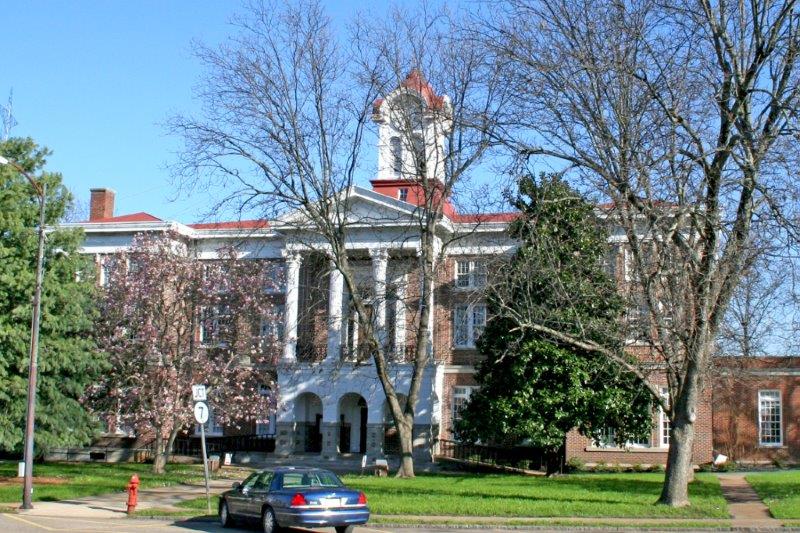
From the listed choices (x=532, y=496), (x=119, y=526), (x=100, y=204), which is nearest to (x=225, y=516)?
(x=119, y=526)

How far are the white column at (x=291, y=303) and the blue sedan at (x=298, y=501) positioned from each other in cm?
2314

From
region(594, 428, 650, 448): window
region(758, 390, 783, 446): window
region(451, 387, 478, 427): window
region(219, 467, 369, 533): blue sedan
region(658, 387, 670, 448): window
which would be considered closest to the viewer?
region(219, 467, 369, 533): blue sedan

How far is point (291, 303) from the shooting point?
149 feet

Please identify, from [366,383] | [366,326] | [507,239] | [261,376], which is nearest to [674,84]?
[366,326]

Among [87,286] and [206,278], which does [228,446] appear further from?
[87,286]

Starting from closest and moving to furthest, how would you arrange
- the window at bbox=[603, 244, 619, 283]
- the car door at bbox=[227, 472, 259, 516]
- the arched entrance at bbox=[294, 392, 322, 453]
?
1. the car door at bbox=[227, 472, 259, 516]
2. the window at bbox=[603, 244, 619, 283]
3. the arched entrance at bbox=[294, 392, 322, 453]

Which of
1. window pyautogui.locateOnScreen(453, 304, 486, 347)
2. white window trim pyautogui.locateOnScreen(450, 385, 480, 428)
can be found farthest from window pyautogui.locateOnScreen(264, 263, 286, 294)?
white window trim pyautogui.locateOnScreen(450, 385, 480, 428)

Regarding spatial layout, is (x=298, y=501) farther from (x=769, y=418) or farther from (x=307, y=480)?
(x=769, y=418)

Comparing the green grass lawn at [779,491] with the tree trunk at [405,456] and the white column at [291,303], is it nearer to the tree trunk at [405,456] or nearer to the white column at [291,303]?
the tree trunk at [405,456]

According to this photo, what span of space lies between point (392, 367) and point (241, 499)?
24.5 m

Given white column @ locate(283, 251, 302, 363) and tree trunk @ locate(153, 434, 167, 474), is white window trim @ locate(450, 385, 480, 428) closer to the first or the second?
white column @ locate(283, 251, 302, 363)

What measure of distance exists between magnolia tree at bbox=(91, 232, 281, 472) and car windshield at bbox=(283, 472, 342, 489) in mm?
17658

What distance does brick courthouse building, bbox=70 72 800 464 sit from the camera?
1719 inches

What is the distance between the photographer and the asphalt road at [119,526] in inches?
808
